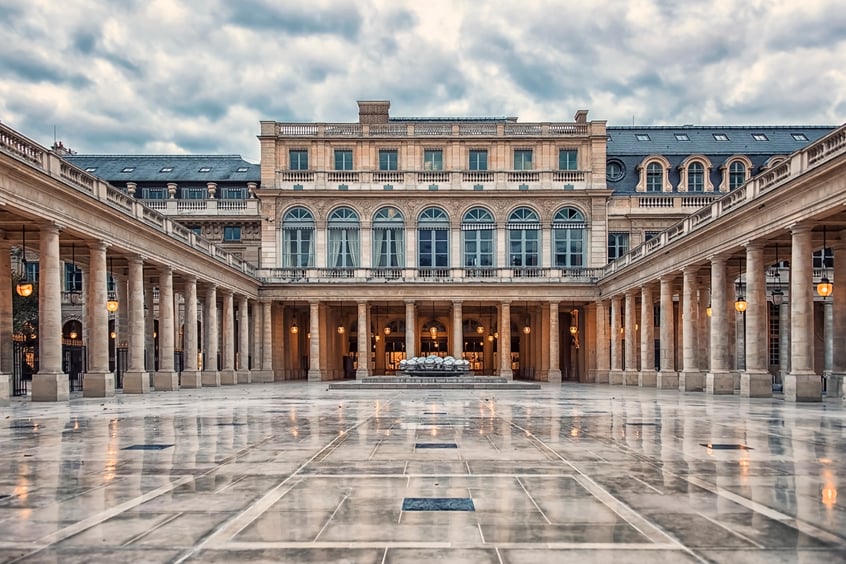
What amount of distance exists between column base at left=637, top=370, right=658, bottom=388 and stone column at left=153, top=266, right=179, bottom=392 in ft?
88.4

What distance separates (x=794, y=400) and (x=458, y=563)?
24.8 meters

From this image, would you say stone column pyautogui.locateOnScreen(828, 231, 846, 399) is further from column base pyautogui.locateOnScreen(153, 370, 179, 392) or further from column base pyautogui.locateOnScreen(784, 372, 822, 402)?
column base pyautogui.locateOnScreen(153, 370, 179, 392)

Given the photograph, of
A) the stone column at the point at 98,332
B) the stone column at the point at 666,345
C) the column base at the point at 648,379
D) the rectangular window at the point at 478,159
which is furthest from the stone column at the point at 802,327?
the rectangular window at the point at 478,159

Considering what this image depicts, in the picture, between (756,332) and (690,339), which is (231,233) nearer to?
(690,339)

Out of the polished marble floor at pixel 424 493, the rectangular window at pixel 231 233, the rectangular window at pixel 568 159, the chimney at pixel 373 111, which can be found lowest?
the polished marble floor at pixel 424 493

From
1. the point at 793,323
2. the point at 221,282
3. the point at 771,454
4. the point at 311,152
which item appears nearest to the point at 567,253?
the point at 311,152

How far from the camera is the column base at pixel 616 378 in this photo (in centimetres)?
5041

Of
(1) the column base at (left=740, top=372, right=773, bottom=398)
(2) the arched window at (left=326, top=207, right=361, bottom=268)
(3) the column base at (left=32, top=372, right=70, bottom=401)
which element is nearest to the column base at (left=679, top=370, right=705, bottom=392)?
(1) the column base at (left=740, top=372, right=773, bottom=398)

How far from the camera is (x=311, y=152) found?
60531 mm

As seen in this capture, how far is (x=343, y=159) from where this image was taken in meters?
60.6

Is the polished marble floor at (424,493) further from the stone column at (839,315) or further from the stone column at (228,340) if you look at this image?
the stone column at (228,340)

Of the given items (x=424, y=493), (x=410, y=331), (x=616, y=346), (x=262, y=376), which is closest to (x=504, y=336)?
(x=410, y=331)

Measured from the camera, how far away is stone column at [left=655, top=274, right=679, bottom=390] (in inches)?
1634

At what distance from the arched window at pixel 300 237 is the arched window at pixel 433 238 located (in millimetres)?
8754
